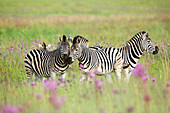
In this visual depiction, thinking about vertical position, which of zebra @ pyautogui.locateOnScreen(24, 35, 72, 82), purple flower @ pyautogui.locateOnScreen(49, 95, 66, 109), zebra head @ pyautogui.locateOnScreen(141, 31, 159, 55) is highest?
zebra head @ pyautogui.locateOnScreen(141, 31, 159, 55)

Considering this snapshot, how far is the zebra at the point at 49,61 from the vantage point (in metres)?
6.37

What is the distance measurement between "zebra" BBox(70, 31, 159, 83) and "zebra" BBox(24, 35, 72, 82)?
0.89 ft

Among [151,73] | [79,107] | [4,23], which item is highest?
[4,23]

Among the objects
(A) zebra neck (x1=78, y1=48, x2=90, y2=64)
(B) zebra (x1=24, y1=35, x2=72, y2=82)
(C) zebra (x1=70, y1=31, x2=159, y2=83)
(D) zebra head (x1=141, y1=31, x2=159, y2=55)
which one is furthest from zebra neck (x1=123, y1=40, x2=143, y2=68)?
(B) zebra (x1=24, y1=35, x2=72, y2=82)

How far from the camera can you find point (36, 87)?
6008mm

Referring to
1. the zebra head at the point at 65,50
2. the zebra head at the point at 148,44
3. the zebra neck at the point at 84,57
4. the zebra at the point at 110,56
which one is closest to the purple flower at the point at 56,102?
the zebra head at the point at 65,50

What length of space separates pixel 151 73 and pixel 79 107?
3779 millimetres

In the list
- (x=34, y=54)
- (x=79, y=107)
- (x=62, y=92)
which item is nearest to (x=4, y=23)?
(x=34, y=54)

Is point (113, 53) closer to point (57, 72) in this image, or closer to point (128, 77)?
point (128, 77)

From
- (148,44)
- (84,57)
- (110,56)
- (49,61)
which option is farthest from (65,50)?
(148,44)

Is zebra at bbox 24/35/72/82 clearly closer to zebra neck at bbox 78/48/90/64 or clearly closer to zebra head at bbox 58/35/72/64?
zebra head at bbox 58/35/72/64

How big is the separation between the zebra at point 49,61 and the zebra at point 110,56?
27 cm

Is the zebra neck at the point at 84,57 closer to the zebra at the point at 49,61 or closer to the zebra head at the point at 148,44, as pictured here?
the zebra at the point at 49,61

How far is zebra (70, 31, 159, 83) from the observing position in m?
6.54
